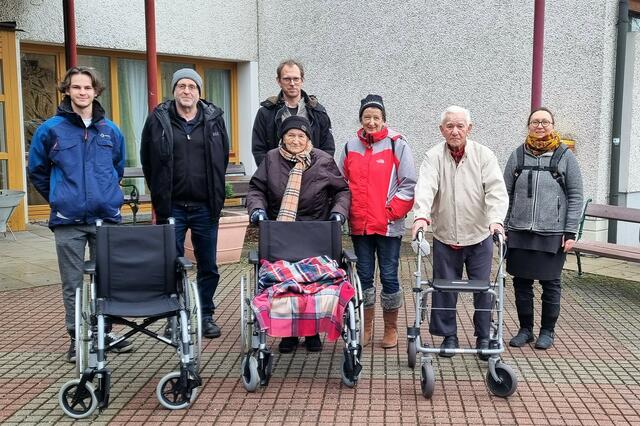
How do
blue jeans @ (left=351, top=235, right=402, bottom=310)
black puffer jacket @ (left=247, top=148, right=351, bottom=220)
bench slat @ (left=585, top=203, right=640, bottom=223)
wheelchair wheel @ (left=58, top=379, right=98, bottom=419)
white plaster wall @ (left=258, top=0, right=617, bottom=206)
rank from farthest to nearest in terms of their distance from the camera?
1. white plaster wall @ (left=258, top=0, right=617, bottom=206)
2. bench slat @ (left=585, top=203, right=640, bottom=223)
3. blue jeans @ (left=351, top=235, right=402, bottom=310)
4. black puffer jacket @ (left=247, top=148, right=351, bottom=220)
5. wheelchair wheel @ (left=58, top=379, right=98, bottom=419)

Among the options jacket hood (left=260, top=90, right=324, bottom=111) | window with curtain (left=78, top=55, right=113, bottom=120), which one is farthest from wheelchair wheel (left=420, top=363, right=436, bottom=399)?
window with curtain (left=78, top=55, right=113, bottom=120)

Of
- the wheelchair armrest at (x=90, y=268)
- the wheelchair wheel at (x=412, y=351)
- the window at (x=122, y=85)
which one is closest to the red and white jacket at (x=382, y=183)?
the wheelchair wheel at (x=412, y=351)

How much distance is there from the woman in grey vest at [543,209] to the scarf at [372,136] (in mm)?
1009

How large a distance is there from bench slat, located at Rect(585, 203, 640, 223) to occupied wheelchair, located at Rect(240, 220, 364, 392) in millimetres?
3733

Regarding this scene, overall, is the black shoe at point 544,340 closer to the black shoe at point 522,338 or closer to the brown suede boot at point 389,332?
the black shoe at point 522,338

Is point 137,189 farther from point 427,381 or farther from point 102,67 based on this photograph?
point 427,381

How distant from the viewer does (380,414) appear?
400cm

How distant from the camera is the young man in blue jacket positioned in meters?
4.62

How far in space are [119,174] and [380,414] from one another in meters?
2.41

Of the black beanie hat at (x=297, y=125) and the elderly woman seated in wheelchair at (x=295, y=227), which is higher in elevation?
the black beanie hat at (x=297, y=125)

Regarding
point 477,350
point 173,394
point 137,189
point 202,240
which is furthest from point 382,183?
point 137,189

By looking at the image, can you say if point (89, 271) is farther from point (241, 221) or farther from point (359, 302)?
point (241, 221)

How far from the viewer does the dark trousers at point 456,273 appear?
4754mm

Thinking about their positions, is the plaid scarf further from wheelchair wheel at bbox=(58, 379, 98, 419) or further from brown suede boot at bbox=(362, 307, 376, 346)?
wheelchair wheel at bbox=(58, 379, 98, 419)
